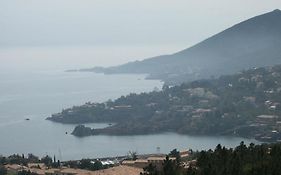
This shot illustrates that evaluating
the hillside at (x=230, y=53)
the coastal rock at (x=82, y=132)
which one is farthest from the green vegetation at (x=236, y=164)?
the hillside at (x=230, y=53)

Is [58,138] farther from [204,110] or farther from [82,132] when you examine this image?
[204,110]

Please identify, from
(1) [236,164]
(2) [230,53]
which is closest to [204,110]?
(1) [236,164]

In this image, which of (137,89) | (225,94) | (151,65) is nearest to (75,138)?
(225,94)

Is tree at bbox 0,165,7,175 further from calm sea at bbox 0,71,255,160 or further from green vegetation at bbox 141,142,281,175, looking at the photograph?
calm sea at bbox 0,71,255,160

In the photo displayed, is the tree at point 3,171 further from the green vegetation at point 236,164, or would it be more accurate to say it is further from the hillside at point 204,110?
the hillside at point 204,110

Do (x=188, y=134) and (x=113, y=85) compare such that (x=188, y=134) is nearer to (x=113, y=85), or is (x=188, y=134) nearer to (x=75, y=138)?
(x=75, y=138)

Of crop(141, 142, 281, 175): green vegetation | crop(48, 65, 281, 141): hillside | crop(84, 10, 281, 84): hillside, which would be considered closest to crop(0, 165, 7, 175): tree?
crop(141, 142, 281, 175): green vegetation
